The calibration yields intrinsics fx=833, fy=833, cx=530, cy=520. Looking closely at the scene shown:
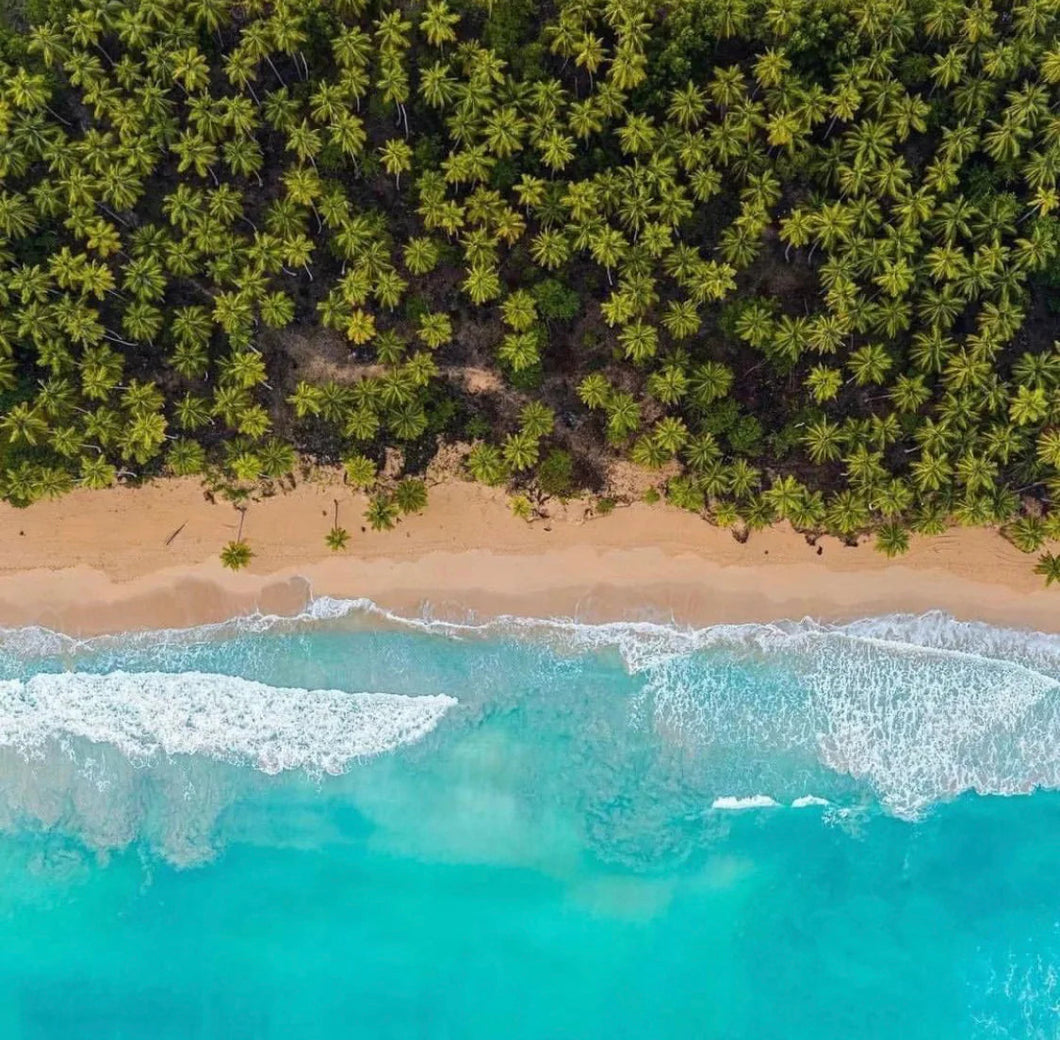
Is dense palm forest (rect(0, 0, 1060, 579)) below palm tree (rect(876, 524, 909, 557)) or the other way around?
the other way around

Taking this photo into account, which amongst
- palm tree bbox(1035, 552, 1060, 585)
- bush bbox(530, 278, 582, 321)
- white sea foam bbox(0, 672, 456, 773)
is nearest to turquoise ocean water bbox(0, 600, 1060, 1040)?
white sea foam bbox(0, 672, 456, 773)

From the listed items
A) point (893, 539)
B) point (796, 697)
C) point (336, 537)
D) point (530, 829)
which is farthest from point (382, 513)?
point (893, 539)

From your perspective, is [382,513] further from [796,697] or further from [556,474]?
[796,697]

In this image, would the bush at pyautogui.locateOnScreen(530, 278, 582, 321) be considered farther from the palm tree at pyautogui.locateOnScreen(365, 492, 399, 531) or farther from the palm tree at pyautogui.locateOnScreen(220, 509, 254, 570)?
the palm tree at pyautogui.locateOnScreen(220, 509, 254, 570)

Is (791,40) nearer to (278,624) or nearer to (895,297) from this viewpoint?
(895,297)

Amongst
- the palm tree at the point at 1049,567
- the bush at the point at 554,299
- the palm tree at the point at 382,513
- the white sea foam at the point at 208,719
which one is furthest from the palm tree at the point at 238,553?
the palm tree at the point at 1049,567

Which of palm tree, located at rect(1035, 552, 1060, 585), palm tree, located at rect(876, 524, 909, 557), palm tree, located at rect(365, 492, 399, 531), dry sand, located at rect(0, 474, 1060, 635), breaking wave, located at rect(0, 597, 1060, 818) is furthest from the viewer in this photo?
breaking wave, located at rect(0, 597, 1060, 818)

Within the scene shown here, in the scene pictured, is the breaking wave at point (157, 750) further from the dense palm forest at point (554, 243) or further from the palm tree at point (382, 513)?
the dense palm forest at point (554, 243)
